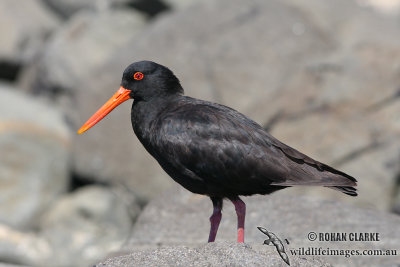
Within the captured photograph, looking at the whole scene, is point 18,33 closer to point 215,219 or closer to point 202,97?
point 202,97

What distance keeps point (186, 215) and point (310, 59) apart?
480 cm

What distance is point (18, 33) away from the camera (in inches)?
607

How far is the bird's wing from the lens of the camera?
616 cm

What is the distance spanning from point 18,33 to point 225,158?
10.4 meters

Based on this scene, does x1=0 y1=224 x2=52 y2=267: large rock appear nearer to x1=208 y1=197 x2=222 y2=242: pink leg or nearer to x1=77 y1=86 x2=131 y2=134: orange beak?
x1=77 y1=86 x2=131 y2=134: orange beak

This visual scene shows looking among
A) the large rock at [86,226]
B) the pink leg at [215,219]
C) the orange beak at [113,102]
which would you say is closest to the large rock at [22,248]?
the large rock at [86,226]

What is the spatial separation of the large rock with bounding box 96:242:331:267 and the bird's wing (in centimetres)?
107

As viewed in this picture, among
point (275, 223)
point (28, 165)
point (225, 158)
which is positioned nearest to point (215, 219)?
point (225, 158)

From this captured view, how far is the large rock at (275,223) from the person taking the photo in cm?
687

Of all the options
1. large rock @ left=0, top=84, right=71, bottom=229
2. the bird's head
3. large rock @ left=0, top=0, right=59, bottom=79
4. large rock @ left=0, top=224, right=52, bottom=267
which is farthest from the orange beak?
large rock @ left=0, top=0, right=59, bottom=79

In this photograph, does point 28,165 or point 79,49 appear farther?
point 79,49

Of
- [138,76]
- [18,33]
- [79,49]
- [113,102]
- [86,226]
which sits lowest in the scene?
[113,102]

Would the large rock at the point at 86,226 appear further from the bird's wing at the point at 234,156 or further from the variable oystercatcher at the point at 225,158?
the bird's wing at the point at 234,156

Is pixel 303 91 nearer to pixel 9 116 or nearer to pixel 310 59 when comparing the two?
pixel 310 59
